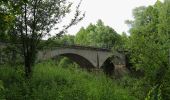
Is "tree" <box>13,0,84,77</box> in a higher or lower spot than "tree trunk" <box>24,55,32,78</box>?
higher

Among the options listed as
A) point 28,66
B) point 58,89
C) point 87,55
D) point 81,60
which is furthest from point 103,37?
point 58,89

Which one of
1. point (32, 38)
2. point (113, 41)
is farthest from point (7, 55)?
point (113, 41)

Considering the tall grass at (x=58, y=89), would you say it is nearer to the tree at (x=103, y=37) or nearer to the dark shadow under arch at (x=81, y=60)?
the dark shadow under arch at (x=81, y=60)

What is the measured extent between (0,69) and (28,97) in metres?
7.97

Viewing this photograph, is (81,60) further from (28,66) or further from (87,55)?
(28,66)

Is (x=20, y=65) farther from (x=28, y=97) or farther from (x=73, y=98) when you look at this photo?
(x=73, y=98)

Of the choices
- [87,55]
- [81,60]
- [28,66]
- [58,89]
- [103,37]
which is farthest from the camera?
[103,37]

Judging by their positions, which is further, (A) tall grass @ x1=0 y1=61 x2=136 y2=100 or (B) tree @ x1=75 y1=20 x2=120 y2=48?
(B) tree @ x1=75 y1=20 x2=120 y2=48

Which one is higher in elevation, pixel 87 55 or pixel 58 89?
pixel 87 55

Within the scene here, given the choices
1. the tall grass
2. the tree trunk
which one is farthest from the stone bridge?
the tree trunk

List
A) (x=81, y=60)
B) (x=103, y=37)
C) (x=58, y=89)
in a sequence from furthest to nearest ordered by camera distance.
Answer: (x=103, y=37) → (x=81, y=60) → (x=58, y=89)

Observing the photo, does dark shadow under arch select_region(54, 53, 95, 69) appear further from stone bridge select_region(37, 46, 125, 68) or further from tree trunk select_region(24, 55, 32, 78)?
tree trunk select_region(24, 55, 32, 78)

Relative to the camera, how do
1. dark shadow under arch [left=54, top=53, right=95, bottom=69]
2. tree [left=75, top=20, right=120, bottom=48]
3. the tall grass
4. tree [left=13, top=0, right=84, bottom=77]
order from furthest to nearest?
A: tree [left=75, top=20, right=120, bottom=48], dark shadow under arch [left=54, top=53, right=95, bottom=69], tree [left=13, top=0, right=84, bottom=77], the tall grass

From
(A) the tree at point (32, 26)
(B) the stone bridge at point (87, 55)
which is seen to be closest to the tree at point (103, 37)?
(B) the stone bridge at point (87, 55)
